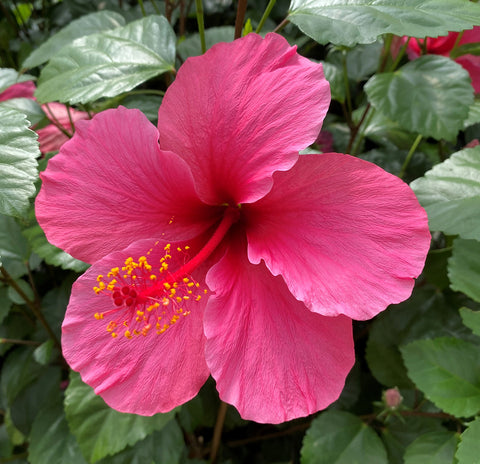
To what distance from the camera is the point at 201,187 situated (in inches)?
29.2

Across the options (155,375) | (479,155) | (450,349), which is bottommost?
(450,349)

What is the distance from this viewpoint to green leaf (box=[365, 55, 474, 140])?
0.93 meters

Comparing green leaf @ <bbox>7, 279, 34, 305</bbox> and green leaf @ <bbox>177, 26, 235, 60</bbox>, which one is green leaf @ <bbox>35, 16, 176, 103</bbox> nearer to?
green leaf @ <bbox>177, 26, 235, 60</bbox>

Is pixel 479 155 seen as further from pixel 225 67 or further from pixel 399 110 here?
pixel 225 67

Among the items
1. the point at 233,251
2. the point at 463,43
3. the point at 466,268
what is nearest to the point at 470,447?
the point at 466,268

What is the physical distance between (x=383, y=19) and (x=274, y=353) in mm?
535

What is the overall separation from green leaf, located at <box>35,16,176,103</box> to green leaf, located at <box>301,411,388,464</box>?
0.84 metres

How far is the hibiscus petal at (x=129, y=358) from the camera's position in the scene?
0.67 meters

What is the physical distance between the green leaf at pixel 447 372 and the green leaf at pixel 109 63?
2.58ft

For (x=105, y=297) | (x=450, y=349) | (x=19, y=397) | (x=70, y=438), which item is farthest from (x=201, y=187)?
(x=19, y=397)

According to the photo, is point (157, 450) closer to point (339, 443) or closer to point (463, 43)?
point (339, 443)

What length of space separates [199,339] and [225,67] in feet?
1.34

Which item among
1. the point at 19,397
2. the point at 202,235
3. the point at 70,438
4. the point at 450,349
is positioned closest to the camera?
the point at 202,235

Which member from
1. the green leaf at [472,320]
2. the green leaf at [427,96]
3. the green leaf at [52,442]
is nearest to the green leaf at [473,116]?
the green leaf at [427,96]
